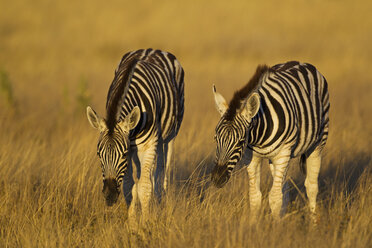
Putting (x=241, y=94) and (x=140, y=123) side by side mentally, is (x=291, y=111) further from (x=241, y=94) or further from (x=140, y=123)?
(x=140, y=123)

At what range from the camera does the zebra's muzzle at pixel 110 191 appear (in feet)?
14.8

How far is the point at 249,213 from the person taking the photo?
213 inches

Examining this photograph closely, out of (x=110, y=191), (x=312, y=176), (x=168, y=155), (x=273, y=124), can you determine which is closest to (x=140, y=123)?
(x=110, y=191)

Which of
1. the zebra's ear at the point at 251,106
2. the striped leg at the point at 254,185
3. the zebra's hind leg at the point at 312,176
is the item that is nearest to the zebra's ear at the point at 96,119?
the zebra's ear at the point at 251,106

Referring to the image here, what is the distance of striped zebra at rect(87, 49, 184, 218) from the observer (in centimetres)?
462

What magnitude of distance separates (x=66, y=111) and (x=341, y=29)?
18014 millimetres

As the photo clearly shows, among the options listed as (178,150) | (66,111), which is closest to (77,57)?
(66,111)

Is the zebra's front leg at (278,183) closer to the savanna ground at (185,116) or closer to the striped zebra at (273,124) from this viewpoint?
the striped zebra at (273,124)

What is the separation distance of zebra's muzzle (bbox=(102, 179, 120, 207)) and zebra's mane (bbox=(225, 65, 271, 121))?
1.32m

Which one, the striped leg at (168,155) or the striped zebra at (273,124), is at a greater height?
the striped zebra at (273,124)

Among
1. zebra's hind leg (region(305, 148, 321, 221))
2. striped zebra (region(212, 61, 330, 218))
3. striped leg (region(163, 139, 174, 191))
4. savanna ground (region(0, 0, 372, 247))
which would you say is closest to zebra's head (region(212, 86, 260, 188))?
striped zebra (region(212, 61, 330, 218))

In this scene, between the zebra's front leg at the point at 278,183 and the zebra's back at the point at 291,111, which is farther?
the zebra's front leg at the point at 278,183

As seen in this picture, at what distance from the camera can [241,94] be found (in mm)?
4801

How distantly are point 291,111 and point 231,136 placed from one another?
0.93 m
